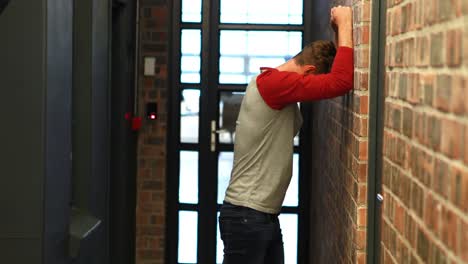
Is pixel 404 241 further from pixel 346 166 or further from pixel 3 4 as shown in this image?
pixel 3 4

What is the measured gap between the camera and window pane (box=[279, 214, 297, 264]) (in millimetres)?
6414

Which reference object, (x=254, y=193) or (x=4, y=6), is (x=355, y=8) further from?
(x=4, y=6)

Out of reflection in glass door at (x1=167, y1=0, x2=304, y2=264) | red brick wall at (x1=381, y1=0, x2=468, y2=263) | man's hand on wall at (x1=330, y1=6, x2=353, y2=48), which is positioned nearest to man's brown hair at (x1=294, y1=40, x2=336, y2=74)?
man's hand on wall at (x1=330, y1=6, x2=353, y2=48)

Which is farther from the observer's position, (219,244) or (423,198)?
(219,244)

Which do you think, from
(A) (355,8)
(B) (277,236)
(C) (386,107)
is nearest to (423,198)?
(C) (386,107)

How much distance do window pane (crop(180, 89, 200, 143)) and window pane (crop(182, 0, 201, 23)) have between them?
0.53 metres

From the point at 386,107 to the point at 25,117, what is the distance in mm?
1481

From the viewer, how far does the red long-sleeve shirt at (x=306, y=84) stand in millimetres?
3367

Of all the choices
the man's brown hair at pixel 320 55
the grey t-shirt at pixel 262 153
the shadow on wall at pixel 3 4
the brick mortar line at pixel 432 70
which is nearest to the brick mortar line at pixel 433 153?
the brick mortar line at pixel 432 70

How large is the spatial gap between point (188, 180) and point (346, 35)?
319cm

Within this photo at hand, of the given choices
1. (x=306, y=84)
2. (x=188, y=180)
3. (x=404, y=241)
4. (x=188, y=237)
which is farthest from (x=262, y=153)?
(x=188, y=237)

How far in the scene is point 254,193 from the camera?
3928 millimetres

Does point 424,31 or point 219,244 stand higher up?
point 424,31

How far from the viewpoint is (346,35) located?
339cm
